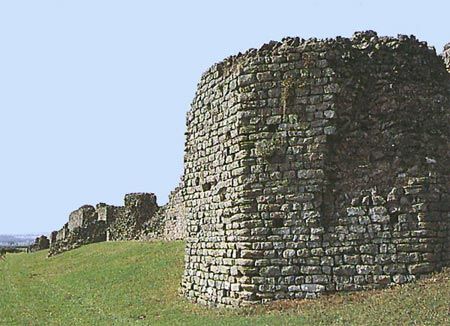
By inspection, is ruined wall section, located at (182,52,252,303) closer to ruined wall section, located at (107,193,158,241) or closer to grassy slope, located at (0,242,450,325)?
grassy slope, located at (0,242,450,325)

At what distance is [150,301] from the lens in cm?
1593

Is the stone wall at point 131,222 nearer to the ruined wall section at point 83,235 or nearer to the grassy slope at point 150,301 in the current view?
the ruined wall section at point 83,235

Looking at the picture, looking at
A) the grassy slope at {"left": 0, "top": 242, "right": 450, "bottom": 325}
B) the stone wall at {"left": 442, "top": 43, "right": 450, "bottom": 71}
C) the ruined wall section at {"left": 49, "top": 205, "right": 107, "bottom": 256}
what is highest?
the stone wall at {"left": 442, "top": 43, "right": 450, "bottom": 71}

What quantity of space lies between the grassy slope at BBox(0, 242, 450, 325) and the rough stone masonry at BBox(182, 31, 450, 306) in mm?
605

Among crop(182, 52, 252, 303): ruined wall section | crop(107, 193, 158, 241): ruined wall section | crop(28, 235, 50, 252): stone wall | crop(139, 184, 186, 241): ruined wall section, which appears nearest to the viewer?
crop(182, 52, 252, 303): ruined wall section

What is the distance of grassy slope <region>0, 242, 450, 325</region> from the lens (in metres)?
11.1

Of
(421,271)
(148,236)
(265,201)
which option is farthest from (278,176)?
(148,236)

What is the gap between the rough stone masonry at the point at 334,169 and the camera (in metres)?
12.9

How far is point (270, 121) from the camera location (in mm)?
→ 13641

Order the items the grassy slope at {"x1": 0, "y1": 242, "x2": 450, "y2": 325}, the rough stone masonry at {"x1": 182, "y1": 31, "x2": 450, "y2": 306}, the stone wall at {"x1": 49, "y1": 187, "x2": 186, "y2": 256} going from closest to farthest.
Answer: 1. the grassy slope at {"x1": 0, "y1": 242, "x2": 450, "y2": 325}
2. the rough stone masonry at {"x1": 182, "y1": 31, "x2": 450, "y2": 306}
3. the stone wall at {"x1": 49, "y1": 187, "x2": 186, "y2": 256}

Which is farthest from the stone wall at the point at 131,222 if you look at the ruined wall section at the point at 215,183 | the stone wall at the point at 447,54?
the stone wall at the point at 447,54

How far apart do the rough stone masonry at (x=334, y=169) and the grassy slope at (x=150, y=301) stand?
→ 0.60 meters

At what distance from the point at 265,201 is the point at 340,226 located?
1.57 m

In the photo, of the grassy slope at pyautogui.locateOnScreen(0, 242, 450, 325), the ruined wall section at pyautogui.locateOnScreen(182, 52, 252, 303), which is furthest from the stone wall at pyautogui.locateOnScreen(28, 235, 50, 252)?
the ruined wall section at pyautogui.locateOnScreen(182, 52, 252, 303)
